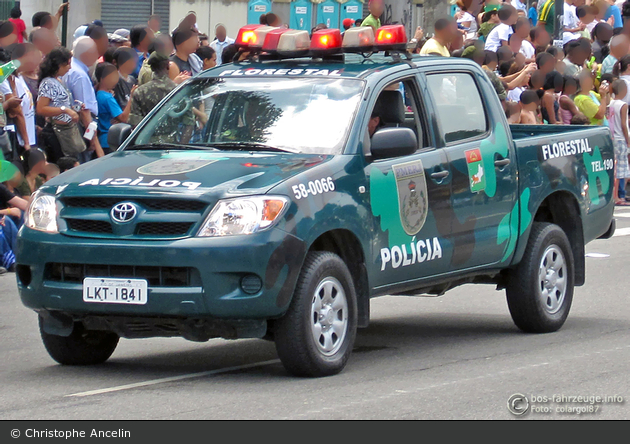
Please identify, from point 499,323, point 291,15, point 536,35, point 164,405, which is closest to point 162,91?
point 499,323

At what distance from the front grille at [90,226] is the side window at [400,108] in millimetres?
1900

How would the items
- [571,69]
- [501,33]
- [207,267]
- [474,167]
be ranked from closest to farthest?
[207,267]
[474,167]
[501,33]
[571,69]

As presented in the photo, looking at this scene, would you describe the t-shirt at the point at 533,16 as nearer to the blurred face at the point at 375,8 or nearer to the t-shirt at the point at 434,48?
the blurred face at the point at 375,8

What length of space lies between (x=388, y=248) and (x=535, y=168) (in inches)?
75.4

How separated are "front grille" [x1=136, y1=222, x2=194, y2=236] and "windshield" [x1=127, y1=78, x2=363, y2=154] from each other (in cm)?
102

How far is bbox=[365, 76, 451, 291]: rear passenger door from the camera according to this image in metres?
7.15

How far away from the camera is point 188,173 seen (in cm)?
660

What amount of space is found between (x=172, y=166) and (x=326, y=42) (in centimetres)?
165

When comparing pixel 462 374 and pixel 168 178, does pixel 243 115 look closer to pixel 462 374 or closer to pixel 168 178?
pixel 168 178

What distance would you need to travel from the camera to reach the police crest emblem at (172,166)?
666 cm

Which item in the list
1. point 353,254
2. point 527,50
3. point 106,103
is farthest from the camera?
point 527,50

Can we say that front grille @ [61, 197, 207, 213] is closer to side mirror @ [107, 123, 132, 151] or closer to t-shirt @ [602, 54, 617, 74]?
side mirror @ [107, 123, 132, 151]

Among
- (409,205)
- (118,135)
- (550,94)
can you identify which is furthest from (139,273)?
(550,94)

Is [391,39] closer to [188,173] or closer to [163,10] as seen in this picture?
[188,173]
